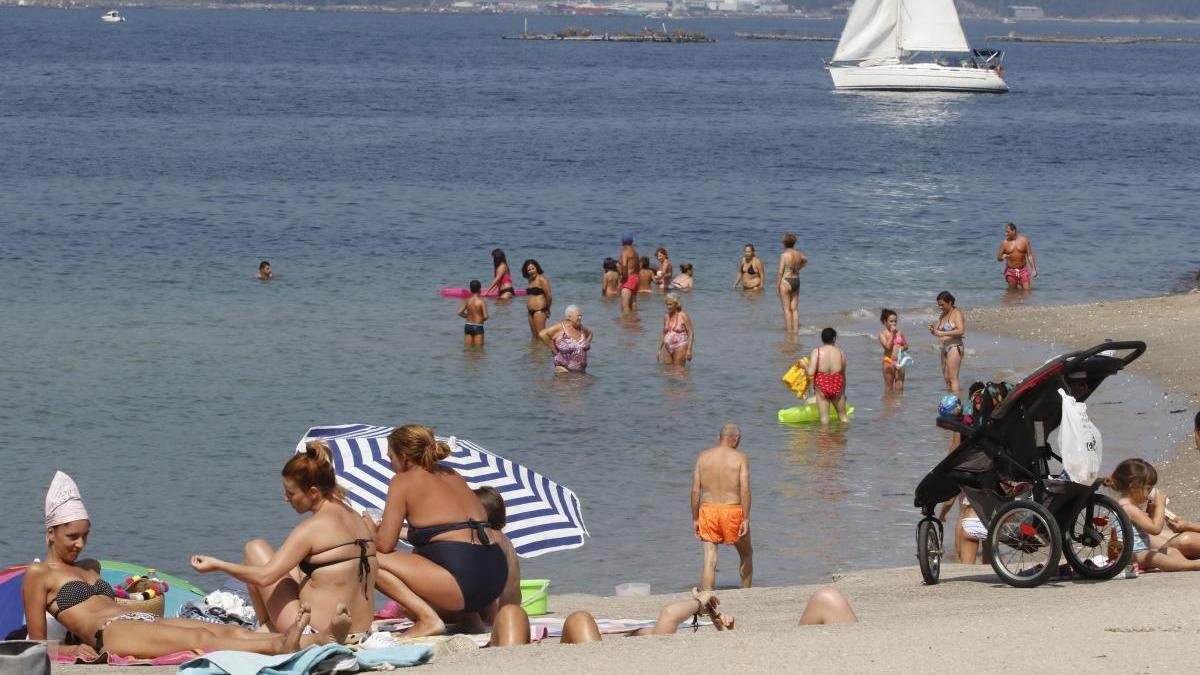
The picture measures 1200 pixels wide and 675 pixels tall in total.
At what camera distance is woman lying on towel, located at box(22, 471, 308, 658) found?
7824 millimetres

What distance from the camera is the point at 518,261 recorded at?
107ft

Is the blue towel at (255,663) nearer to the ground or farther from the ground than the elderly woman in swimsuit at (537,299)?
nearer to the ground

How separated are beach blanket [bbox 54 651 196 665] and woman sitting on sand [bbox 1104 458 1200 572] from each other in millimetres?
5514

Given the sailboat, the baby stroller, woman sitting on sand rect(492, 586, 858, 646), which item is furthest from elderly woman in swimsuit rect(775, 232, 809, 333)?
the sailboat

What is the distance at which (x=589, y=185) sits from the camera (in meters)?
47.0

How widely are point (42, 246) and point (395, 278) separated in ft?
27.3

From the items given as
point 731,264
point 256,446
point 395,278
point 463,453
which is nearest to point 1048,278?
point 731,264

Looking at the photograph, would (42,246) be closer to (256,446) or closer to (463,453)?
(256,446)

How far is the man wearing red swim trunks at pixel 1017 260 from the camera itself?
28.4 m

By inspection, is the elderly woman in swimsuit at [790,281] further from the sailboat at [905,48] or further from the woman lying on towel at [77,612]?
the sailboat at [905,48]

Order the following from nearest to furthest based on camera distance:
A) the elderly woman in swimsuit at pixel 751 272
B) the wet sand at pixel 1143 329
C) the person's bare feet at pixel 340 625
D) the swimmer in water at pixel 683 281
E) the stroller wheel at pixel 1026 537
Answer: the person's bare feet at pixel 340 625
the stroller wheel at pixel 1026 537
the wet sand at pixel 1143 329
the elderly woman in swimsuit at pixel 751 272
the swimmer in water at pixel 683 281

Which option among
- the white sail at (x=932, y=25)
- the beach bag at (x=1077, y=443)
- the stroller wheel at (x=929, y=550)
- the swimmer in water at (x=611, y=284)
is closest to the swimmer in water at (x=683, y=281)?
the swimmer in water at (x=611, y=284)

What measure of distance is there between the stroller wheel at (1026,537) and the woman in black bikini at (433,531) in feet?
9.74

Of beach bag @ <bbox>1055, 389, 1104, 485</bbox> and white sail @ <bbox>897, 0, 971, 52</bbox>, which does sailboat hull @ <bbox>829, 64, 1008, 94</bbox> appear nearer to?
white sail @ <bbox>897, 0, 971, 52</bbox>
